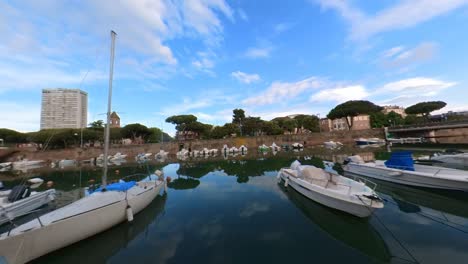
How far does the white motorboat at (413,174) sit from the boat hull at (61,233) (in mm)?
13440

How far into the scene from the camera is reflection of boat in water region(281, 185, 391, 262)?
16.2 ft

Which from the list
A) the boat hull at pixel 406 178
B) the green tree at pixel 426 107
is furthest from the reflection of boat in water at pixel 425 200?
the green tree at pixel 426 107

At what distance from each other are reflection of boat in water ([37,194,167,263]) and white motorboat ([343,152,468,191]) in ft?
41.4

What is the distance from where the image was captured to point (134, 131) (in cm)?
5503

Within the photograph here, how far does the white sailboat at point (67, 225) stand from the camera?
172 inches

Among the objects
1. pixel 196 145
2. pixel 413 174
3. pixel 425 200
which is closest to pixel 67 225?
pixel 425 200

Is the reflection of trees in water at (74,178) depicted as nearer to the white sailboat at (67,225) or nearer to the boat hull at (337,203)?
the white sailboat at (67,225)

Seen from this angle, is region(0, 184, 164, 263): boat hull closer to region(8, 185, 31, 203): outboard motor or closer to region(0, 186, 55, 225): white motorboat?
region(0, 186, 55, 225): white motorboat

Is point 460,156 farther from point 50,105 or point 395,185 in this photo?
point 50,105

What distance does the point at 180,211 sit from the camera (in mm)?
8719

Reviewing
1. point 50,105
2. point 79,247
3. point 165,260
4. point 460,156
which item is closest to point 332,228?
point 165,260

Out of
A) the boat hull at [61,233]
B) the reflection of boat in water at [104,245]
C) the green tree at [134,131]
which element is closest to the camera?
the boat hull at [61,233]

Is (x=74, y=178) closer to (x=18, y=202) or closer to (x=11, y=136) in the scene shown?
(x=18, y=202)

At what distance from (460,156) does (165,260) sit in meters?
18.6
